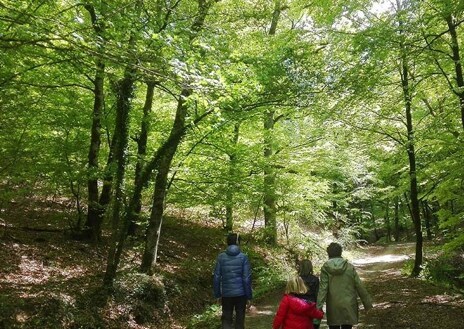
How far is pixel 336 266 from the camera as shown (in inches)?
233

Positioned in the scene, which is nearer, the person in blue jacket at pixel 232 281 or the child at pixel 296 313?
the child at pixel 296 313

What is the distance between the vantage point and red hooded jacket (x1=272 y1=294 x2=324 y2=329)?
520 centimetres

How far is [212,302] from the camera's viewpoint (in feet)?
39.4

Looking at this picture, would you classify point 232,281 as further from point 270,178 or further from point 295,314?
point 270,178

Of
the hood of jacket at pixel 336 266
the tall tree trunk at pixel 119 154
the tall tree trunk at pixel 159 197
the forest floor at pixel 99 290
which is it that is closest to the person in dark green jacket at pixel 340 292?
the hood of jacket at pixel 336 266

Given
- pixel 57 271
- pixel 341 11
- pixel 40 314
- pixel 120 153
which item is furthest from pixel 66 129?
pixel 341 11

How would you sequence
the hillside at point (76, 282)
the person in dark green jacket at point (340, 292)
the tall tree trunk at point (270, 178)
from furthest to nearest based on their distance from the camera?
1. the tall tree trunk at point (270, 178)
2. the hillside at point (76, 282)
3. the person in dark green jacket at point (340, 292)

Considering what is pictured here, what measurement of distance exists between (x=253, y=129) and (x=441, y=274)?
9.70 metres

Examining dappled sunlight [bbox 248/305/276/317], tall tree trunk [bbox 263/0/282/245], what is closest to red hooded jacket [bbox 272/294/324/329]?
dappled sunlight [bbox 248/305/276/317]

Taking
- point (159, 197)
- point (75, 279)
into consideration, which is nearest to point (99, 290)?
point (75, 279)

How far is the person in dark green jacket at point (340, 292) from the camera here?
19.0 ft

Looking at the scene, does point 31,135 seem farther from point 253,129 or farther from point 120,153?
point 253,129

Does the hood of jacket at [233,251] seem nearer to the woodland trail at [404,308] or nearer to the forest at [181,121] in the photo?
the forest at [181,121]

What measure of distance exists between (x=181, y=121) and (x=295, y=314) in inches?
284
